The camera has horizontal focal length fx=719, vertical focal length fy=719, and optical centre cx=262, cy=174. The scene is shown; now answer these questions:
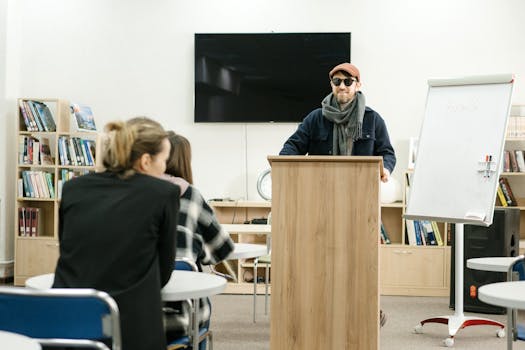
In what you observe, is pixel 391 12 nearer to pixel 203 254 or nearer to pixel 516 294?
pixel 203 254

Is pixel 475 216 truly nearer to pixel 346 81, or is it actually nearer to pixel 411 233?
pixel 346 81

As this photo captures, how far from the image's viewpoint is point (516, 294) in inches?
84.4

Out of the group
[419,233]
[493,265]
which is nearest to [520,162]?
[419,233]

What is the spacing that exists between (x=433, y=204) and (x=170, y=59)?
3.35 meters

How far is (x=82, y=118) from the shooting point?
6.64 m

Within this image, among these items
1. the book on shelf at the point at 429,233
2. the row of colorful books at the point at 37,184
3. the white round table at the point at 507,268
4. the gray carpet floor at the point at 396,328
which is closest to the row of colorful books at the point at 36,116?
the row of colorful books at the point at 37,184

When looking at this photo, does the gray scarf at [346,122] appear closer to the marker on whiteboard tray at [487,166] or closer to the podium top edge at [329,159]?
the marker on whiteboard tray at [487,166]

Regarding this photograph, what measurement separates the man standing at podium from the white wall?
2.63m

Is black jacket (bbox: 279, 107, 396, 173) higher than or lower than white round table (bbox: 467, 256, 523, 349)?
higher

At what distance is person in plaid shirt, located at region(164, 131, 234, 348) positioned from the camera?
2736 mm

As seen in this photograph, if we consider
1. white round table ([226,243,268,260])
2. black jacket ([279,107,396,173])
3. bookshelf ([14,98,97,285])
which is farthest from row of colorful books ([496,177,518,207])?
bookshelf ([14,98,97,285])

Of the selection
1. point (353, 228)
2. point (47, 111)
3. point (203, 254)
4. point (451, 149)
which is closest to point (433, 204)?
point (451, 149)

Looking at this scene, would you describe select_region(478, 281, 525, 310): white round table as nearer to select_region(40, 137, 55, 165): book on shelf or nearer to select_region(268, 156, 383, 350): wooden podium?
select_region(268, 156, 383, 350): wooden podium

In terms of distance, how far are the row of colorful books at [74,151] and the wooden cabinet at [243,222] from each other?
48.7 inches
